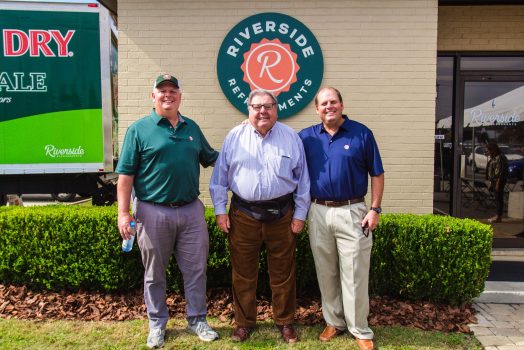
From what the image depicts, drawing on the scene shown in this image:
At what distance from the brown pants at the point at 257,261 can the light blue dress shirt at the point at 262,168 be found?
0.15m

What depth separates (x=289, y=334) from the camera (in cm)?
352

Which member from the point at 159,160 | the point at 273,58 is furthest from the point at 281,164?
the point at 273,58

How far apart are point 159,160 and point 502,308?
3.34 m

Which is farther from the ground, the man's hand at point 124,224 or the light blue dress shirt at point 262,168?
the light blue dress shirt at point 262,168

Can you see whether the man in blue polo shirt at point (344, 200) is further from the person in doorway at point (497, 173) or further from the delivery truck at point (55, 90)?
the delivery truck at point (55, 90)

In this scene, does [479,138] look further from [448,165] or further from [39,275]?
[39,275]

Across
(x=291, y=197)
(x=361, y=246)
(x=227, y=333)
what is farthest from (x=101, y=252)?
(x=361, y=246)

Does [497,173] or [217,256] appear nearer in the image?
[217,256]

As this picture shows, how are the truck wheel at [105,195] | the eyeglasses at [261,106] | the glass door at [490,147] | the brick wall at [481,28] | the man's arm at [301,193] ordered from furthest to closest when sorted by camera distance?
the truck wheel at [105,195] < the glass door at [490,147] < the brick wall at [481,28] < the man's arm at [301,193] < the eyeglasses at [261,106]

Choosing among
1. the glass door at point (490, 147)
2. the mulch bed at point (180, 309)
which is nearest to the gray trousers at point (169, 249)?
the mulch bed at point (180, 309)

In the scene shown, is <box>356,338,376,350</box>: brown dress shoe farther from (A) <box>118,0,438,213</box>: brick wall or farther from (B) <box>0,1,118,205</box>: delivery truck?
(B) <box>0,1,118,205</box>: delivery truck

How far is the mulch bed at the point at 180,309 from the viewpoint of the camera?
3906mm

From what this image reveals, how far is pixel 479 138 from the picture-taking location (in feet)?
20.5

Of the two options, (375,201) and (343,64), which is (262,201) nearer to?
(375,201)
